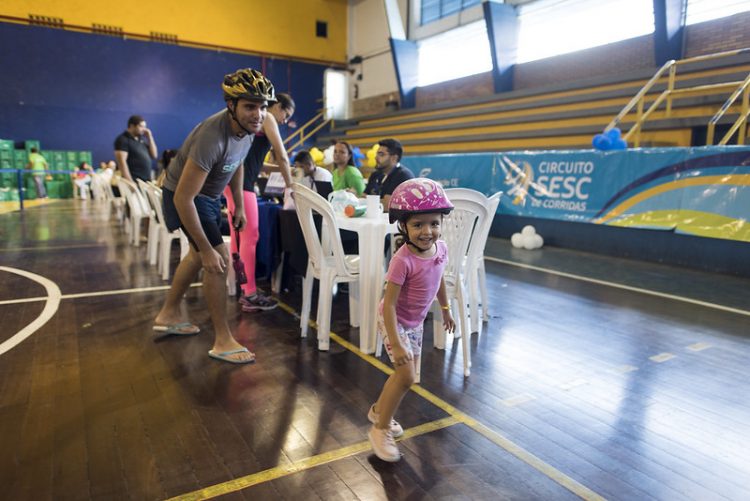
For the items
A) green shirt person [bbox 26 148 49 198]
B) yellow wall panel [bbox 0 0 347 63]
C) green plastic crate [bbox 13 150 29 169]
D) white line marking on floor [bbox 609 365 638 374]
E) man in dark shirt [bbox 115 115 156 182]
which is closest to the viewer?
white line marking on floor [bbox 609 365 638 374]

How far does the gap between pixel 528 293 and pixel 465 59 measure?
11.0m

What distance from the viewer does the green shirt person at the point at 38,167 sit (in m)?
13.2

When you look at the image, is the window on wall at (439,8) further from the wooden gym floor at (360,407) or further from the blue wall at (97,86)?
the wooden gym floor at (360,407)

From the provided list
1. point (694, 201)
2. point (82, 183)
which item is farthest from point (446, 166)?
point (82, 183)

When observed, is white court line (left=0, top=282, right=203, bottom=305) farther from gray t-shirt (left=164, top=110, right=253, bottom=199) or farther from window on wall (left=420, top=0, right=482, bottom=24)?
window on wall (left=420, top=0, right=482, bottom=24)

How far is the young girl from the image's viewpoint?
5.70 ft

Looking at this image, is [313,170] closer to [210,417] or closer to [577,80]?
[210,417]

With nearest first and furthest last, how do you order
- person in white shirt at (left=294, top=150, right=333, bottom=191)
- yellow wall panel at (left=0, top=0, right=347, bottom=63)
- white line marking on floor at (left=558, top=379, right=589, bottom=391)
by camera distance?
white line marking on floor at (left=558, top=379, right=589, bottom=391), person in white shirt at (left=294, top=150, right=333, bottom=191), yellow wall panel at (left=0, top=0, right=347, bottom=63)

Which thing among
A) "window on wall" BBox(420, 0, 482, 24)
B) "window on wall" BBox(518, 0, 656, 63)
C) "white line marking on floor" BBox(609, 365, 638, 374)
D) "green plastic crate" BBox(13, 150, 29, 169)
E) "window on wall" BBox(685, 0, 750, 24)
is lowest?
"white line marking on floor" BBox(609, 365, 638, 374)

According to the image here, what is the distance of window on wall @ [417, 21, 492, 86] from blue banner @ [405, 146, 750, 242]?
21.9ft

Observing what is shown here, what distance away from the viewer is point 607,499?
1646 millimetres

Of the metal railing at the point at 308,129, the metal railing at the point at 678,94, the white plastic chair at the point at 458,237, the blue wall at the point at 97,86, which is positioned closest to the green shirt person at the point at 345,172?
the white plastic chair at the point at 458,237

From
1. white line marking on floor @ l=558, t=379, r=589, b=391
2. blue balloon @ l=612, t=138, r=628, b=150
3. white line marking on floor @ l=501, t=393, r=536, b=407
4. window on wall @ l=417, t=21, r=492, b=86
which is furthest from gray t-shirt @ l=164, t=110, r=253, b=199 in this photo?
window on wall @ l=417, t=21, r=492, b=86

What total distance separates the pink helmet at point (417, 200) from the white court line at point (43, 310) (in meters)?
2.59
